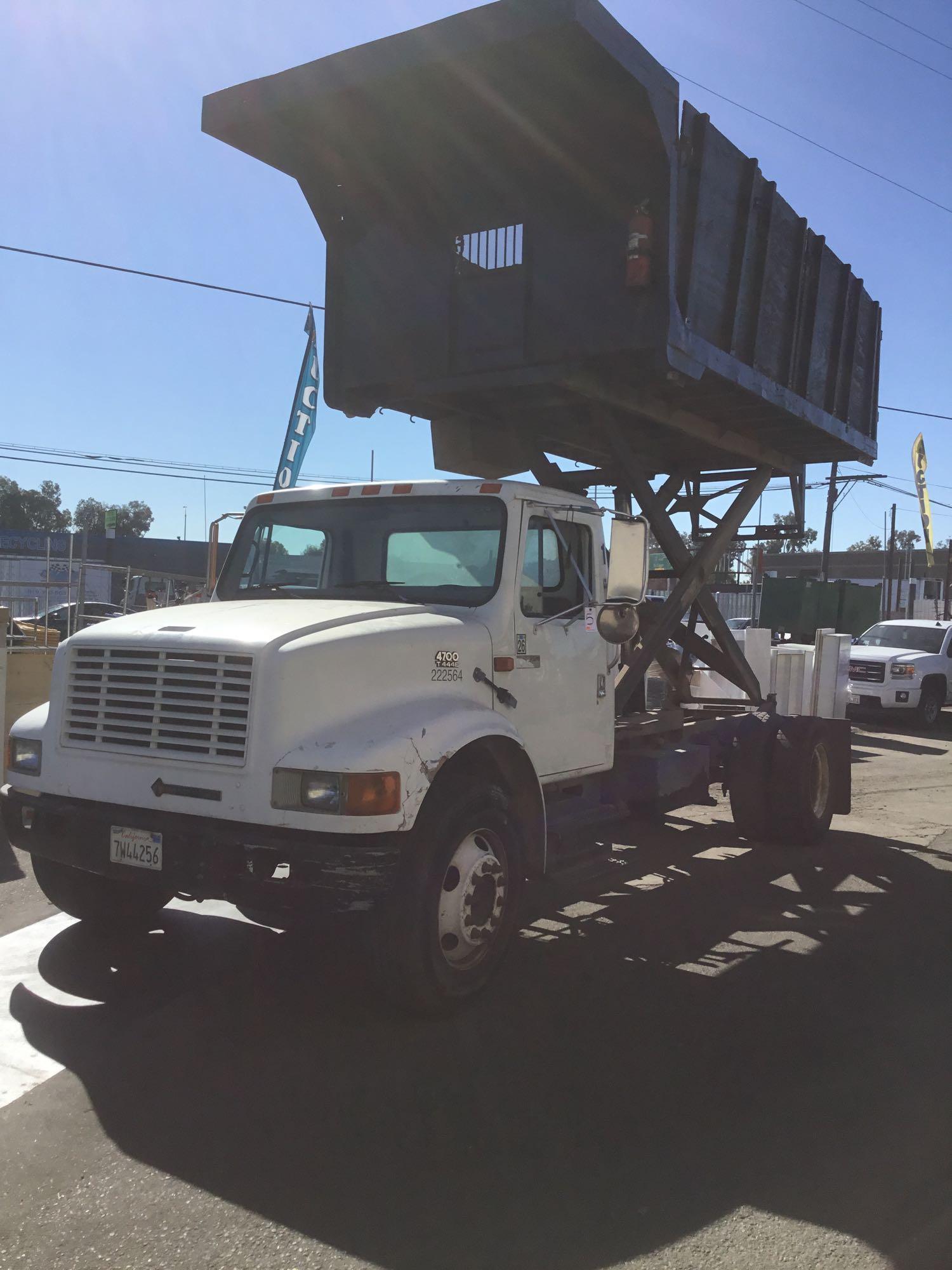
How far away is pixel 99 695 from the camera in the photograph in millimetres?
4691

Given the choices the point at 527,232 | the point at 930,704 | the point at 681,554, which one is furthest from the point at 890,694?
the point at 527,232

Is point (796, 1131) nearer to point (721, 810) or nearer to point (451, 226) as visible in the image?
point (451, 226)

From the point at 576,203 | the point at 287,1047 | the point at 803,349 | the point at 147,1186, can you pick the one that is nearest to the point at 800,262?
the point at 803,349

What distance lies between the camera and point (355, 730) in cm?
430

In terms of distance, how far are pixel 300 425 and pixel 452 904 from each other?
12.6 meters

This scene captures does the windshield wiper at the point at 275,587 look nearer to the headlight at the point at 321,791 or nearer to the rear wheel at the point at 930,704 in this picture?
the headlight at the point at 321,791

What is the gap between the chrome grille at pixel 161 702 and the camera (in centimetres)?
431

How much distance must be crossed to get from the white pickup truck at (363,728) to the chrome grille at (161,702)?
0.03ft

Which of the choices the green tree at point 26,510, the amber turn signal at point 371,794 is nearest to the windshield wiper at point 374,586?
the amber turn signal at point 371,794

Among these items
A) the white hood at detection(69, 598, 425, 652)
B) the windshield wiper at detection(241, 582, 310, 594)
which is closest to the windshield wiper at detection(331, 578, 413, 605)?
the white hood at detection(69, 598, 425, 652)

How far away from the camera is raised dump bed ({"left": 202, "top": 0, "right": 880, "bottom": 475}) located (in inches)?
243

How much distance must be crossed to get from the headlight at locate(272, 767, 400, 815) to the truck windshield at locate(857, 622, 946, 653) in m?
Result: 17.8

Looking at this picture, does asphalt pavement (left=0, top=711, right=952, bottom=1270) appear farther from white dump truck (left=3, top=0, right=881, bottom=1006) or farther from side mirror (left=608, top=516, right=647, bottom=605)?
side mirror (left=608, top=516, right=647, bottom=605)

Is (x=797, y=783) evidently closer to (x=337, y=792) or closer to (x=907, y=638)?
(x=337, y=792)
